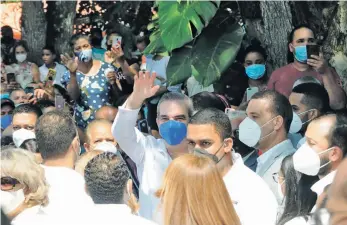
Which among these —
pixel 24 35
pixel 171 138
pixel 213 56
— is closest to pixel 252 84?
pixel 213 56

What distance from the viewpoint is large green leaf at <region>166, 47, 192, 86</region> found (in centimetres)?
740

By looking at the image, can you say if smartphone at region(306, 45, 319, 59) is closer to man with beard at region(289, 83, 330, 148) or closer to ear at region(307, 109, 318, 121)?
man with beard at region(289, 83, 330, 148)

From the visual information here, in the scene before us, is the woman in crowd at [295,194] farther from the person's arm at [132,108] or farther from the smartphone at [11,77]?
the smartphone at [11,77]

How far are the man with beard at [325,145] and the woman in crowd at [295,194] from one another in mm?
117

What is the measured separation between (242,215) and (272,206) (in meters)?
0.19

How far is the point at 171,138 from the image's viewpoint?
589cm

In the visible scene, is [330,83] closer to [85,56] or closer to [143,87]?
[143,87]

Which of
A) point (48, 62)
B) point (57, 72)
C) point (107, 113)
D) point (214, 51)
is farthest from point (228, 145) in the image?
point (48, 62)

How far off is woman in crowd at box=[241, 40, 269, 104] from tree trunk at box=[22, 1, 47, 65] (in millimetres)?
5074

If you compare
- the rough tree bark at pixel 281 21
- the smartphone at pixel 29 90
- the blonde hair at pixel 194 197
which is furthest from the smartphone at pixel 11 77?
the blonde hair at pixel 194 197

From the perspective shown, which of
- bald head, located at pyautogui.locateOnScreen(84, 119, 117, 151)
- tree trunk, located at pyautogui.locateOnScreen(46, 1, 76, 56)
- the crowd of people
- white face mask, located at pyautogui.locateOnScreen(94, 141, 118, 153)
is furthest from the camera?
tree trunk, located at pyautogui.locateOnScreen(46, 1, 76, 56)

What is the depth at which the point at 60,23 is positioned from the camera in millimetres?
12039

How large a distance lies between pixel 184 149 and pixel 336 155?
4.16 ft

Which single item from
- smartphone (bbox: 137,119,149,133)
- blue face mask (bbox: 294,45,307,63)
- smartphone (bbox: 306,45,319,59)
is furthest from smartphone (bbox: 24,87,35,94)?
smartphone (bbox: 306,45,319,59)
